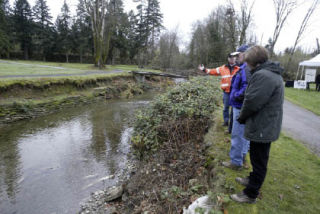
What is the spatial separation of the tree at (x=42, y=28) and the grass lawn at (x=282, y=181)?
144ft

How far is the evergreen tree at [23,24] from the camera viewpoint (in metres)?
36.2

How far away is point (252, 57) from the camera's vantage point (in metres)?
2.43

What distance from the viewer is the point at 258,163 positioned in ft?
7.99

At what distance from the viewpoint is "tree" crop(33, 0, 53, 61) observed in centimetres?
3719

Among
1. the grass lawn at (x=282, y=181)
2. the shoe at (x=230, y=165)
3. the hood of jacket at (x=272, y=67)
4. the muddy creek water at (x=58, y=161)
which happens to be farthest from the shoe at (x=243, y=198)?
the muddy creek water at (x=58, y=161)

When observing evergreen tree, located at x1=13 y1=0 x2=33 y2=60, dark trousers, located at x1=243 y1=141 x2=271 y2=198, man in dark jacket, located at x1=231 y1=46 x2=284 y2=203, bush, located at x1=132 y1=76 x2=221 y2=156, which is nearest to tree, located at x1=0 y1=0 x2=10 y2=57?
evergreen tree, located at x1=13 y1=0 x2=33 y2=60

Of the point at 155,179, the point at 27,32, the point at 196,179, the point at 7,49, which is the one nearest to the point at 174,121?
the point at 155,179

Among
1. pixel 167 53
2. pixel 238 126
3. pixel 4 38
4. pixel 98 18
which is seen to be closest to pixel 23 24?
pixel 4 38

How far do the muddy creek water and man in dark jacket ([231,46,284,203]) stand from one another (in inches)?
144

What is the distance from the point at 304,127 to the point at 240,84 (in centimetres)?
457

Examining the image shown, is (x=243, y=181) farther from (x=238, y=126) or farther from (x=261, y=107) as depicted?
(x=261, y=107)

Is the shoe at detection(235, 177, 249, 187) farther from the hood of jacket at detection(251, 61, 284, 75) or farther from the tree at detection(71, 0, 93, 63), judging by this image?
the tree at detection(71, 0, 93, 63)

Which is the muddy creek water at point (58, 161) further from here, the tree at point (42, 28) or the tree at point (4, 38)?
the tree at point (42, 28)

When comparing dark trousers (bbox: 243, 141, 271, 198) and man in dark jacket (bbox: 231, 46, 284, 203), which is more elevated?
man in dark jacket (bbox: 231, 46, 284, 203)
